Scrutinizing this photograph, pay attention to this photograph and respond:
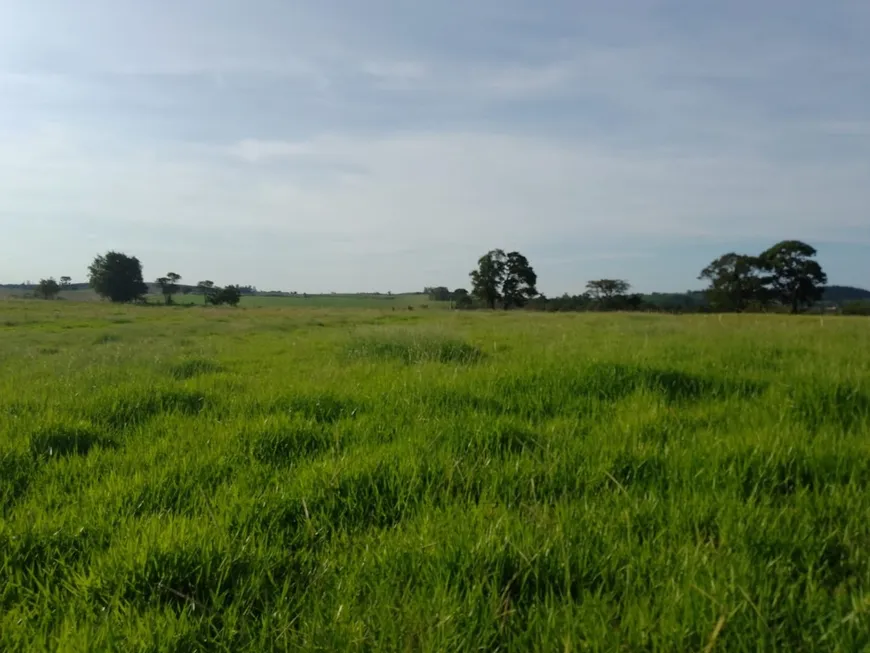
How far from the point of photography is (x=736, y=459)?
120 inches

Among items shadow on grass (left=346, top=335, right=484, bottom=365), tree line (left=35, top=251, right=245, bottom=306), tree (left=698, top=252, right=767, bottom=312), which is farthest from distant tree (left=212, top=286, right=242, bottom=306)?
shadow on grass (left=346, top=335, right=484, bottom=365)

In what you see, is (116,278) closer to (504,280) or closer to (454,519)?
(504,280)

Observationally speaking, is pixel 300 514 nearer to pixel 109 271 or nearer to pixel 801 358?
pixel 801 358

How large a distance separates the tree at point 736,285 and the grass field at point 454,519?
78430 millimetres

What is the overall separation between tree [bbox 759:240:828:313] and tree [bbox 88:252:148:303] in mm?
106936

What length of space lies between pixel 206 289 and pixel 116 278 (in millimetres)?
23891

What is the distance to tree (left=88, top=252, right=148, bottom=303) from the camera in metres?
100

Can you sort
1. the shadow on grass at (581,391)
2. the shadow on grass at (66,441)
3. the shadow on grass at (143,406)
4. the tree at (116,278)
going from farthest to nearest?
1. the tree at (116,278)
2. the shadow on grass at (143,406)
3. the shadow on grass at (581,391)
4. the shadow on grass at (66,441)

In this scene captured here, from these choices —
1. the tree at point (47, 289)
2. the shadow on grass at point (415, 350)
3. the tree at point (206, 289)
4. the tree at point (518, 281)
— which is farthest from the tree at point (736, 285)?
the tree at point (47, 289)

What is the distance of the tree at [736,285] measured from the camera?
75.5 meters

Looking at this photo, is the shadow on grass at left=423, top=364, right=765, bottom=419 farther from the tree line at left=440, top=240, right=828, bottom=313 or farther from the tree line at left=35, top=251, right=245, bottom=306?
the tree line at left=35, top=251, right=245, bottom=306

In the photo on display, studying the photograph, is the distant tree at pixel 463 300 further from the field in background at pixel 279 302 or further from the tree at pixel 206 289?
the tree at pixel 206 289

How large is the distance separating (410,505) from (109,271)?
11476 cm

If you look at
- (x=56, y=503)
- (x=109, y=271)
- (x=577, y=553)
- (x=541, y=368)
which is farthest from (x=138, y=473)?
(x=109, y=271)
